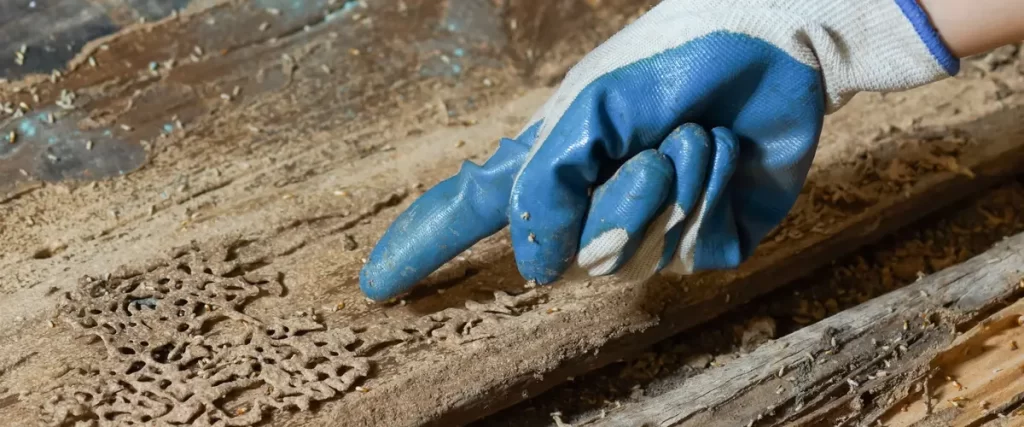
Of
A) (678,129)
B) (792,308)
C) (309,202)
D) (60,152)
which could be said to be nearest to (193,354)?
(309,202)

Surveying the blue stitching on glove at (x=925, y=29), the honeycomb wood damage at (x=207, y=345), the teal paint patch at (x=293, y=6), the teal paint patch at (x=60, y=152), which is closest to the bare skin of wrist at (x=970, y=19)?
the blue stitching on glove at (x=925, y=29)

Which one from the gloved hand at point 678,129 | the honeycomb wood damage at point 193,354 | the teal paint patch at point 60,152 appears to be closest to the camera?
the gloved hand at point 678,129

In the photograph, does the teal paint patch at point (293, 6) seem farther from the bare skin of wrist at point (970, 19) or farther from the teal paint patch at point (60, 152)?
the bare skin of wrist at point (970, 19)

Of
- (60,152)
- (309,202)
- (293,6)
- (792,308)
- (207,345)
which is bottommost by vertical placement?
(792,308)

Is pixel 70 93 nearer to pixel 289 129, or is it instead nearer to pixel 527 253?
pixel 289 129

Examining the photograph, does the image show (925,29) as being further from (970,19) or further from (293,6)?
(293,6)

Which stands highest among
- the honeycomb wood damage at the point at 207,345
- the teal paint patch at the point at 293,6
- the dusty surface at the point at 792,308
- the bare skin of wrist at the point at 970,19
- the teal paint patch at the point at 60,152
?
the teal paint patch at the point at 293,6
